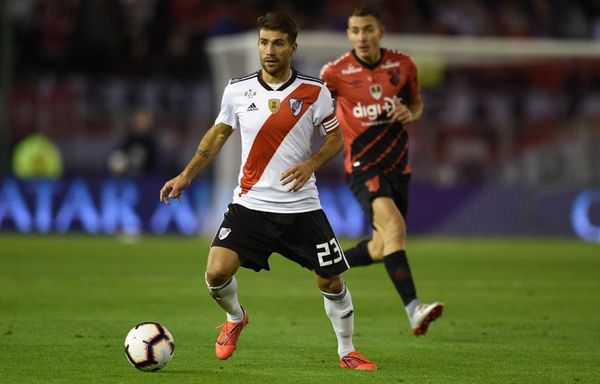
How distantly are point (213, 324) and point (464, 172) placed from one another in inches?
507

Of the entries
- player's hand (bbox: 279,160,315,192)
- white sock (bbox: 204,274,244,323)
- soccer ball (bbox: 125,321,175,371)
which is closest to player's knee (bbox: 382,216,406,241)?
white sock (bbox: 204,274,244,323)

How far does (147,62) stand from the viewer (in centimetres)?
2542

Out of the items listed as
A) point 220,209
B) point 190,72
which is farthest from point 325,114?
point 190,72

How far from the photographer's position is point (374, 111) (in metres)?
10.7

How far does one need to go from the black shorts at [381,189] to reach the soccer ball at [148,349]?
3.22 metres

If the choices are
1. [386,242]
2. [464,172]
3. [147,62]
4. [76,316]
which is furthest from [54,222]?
[386,242]

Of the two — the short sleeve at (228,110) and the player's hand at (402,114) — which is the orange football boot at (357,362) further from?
the player's hand at (402,114)

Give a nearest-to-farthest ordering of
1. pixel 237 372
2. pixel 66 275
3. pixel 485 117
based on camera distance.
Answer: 1. pixel 237 372
2. pixel 66 275
3. pixel 485 117

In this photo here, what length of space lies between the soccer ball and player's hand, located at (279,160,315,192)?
1171mm

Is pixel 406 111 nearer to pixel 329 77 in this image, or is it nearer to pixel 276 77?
pixel 329 77

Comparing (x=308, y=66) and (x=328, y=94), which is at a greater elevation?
(x=328, y=94)

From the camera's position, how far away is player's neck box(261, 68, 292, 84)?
8.12m

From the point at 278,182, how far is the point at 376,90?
2.72 metres

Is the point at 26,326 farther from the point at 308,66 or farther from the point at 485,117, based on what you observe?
the point at 485,117
